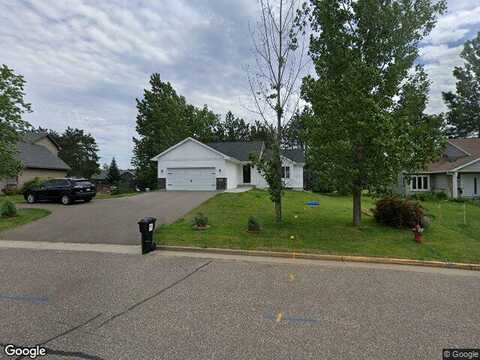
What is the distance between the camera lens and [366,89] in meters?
10.1

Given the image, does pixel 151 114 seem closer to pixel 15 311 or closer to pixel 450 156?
pixel 450 156

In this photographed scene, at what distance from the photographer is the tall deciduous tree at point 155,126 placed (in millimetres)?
40000

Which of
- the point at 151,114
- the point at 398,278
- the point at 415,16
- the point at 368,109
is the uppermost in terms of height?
the point at 151,114

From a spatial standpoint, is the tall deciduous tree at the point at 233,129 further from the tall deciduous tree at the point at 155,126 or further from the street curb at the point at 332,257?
the street curb at the point at 332,257

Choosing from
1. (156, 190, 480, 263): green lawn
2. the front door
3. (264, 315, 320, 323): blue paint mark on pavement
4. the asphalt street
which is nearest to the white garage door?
the front door

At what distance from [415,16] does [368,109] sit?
3.91 metres

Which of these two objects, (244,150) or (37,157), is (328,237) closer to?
(244,150)

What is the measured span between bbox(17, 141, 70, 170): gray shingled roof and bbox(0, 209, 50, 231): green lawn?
56.6 feet

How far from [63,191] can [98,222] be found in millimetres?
6954

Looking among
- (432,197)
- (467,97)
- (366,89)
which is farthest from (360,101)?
(467,97)

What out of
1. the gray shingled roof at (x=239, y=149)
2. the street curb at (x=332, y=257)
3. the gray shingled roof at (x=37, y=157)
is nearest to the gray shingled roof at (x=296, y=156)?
the gray shingled roof at (x=239, y=149)

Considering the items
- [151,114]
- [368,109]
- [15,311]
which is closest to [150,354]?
[15,311]

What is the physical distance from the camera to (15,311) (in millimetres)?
4348

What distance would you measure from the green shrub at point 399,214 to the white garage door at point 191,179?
580 inches
